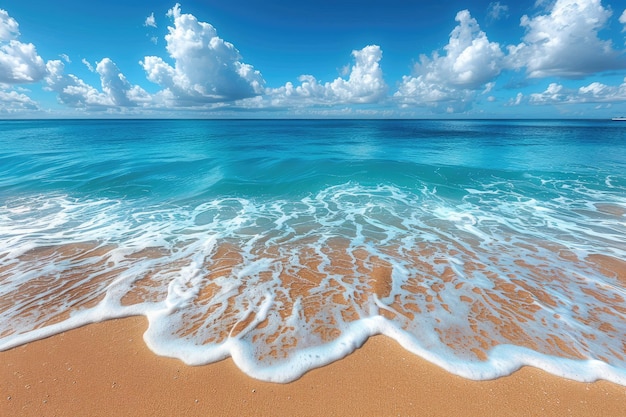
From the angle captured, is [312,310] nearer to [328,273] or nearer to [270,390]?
[328,273]

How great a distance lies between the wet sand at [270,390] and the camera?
3.13 meters

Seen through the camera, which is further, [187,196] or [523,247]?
[187,196]

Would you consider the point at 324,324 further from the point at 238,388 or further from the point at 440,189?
the point at 440,189

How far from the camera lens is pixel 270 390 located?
337cm

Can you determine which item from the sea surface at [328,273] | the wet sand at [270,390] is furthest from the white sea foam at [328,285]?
the wet sand at [270,390]

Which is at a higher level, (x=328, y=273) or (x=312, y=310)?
(x=312, y=310)

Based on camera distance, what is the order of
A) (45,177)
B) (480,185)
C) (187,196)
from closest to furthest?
(187,196) < (480,185) < (45,177)

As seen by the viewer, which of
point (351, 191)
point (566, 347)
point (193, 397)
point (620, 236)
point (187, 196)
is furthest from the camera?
point (351, 191)

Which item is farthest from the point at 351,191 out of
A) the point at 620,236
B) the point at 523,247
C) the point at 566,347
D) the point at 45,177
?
the point at 45,177

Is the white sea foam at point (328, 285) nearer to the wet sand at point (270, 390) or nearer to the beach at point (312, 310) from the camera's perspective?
the beach at point (312, 310)

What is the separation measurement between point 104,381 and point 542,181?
20.3m

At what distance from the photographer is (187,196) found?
13.0 m

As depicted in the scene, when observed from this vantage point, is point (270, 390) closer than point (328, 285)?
Yes

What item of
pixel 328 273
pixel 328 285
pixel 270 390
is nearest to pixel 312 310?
pixel 328 285
